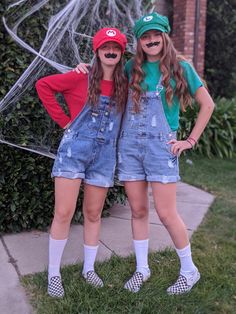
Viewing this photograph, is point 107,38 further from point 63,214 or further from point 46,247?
point 46,247

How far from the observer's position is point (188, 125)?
26.0 ft

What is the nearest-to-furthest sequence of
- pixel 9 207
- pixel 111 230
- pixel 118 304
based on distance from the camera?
pixel 118 304 → pixel 9 207 → pixel 111 230

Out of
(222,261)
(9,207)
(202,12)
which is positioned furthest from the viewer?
(202,12)

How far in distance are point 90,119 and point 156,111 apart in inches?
16.5

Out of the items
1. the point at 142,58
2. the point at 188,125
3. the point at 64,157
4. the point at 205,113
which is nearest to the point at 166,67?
the point at 142,58

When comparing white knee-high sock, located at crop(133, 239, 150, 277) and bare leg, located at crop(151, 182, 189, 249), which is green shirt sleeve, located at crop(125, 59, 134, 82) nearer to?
bare leg, located at crop(151, 182, 189, 249)

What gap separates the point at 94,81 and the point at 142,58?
13.5 inches

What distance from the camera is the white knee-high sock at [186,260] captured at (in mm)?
3104

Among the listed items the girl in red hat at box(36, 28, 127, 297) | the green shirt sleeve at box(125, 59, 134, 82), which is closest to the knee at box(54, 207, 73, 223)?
the girl in red hat at box(36, 28, 127, 297)

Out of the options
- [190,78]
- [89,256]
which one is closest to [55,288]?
[89,256]

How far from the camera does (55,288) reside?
301 centimetres

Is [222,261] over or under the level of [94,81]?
under

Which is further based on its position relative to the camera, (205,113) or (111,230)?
(111,230)

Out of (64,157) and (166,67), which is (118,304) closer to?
(64,157)
